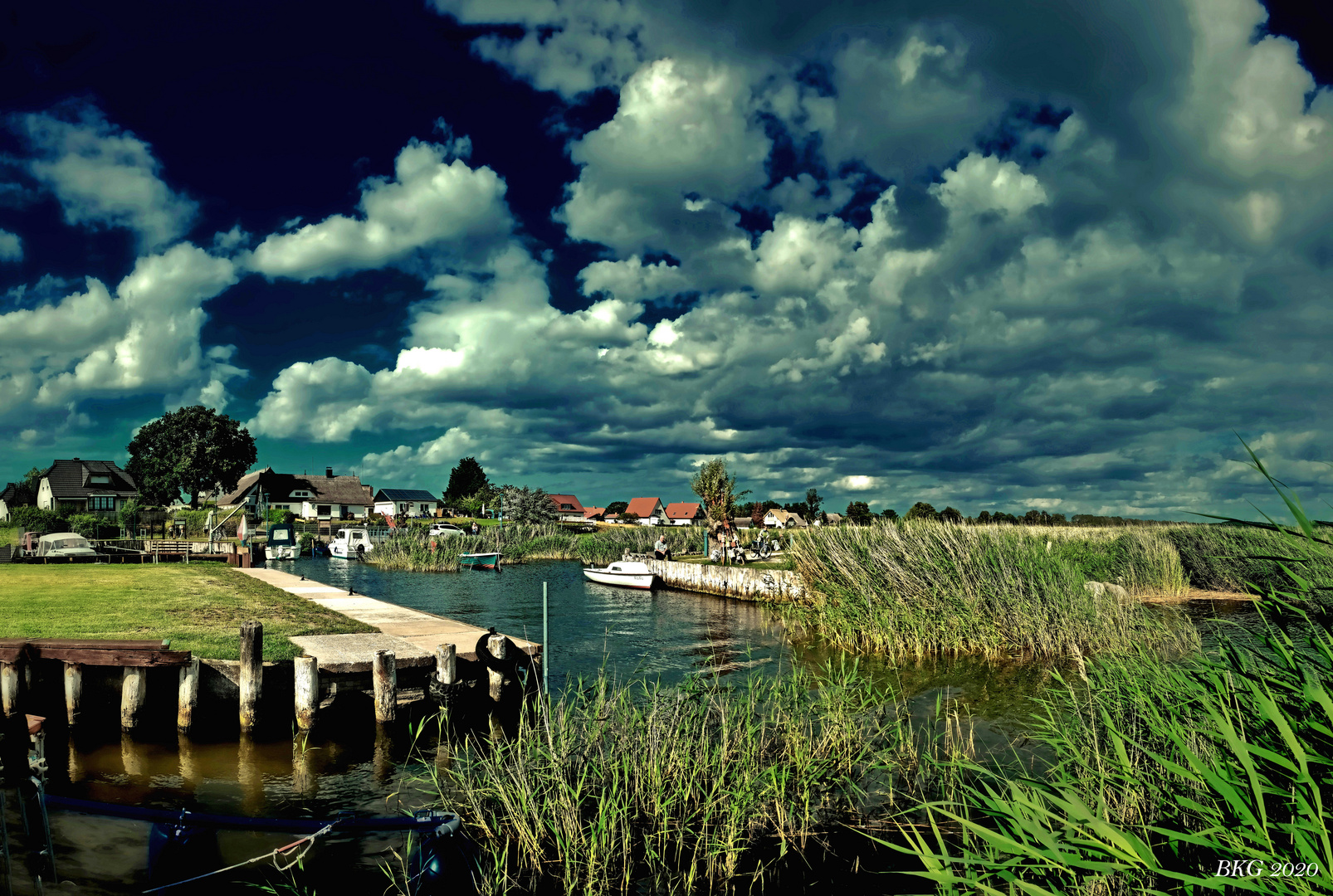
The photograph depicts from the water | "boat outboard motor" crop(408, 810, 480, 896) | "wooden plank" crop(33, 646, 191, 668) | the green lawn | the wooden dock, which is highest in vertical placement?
"wooden plank" crop(33, 646, 191, 668)

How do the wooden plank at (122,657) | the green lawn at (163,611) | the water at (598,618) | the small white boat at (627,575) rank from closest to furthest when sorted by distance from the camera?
1. the wooden plank at (122,657)
2. the green lawn at (163,611)
3. the water at (598,618)
4. the small white boat at (627,575)

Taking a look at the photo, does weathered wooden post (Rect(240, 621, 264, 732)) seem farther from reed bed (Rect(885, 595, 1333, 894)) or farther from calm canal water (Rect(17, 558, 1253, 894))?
reed bed (Rect(885, 595, 1333, 894))

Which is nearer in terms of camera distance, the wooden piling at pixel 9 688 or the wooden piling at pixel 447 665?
the wooden piling at pixel 9 688

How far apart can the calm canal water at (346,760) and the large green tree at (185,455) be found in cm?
8087

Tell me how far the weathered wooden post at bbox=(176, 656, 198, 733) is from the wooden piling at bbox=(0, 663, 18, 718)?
234 cm

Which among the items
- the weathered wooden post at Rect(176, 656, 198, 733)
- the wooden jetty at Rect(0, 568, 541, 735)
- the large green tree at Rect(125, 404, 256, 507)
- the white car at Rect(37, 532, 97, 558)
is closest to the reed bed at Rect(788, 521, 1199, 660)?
the wooden jetty at Rect(0, 568, 541, 735)

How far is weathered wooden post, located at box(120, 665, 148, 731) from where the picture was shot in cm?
1069

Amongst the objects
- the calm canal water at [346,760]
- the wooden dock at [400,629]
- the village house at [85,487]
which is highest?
the village house at [85,487]

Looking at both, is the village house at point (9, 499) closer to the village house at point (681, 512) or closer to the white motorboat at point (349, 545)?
the white motorboat at point (349, 545)

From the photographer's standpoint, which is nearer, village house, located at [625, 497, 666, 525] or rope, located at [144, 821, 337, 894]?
rope, located at [144, 821, 337, 894]

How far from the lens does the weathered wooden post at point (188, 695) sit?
10773mm

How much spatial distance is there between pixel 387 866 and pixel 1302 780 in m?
6.52

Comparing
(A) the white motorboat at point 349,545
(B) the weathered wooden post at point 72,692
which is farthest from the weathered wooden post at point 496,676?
(A) the white motorboat at point 349,545


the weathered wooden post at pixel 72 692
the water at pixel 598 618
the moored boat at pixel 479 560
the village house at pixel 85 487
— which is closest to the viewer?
the weathered wooden post at pixel 72 692
